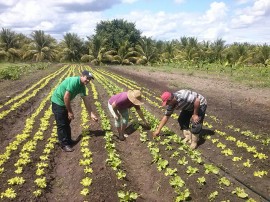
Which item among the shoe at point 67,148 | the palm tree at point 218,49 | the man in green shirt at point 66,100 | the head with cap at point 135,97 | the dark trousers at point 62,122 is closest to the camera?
the man in green shirt at point 66,100

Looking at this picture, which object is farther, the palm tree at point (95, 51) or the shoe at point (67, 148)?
the palm tree at point (95, 51)

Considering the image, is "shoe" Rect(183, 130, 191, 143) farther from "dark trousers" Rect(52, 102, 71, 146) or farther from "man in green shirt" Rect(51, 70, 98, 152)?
"dark trousers" Rect(52, 102, 71, 146)

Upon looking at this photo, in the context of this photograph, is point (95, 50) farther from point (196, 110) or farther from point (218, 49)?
point (196, 110)

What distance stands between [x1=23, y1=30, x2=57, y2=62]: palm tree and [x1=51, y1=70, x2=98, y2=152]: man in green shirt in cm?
3703

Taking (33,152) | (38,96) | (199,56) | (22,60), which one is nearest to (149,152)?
(33,152)

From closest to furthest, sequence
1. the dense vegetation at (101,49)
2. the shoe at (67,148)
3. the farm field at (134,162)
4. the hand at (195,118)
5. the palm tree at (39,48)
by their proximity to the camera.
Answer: the farm field at (134,162) → the hand at (195,118) → the shoe at (67,148) → the dense vegetation at (101,49) → the palm tree at (39,48)

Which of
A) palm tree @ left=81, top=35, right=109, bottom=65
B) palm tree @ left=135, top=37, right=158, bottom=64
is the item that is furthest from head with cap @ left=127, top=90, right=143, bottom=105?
palm tree @ left=81, top=35, right=109, bottom=65

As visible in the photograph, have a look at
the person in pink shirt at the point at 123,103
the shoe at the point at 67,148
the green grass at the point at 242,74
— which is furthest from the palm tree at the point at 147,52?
the shoe at the point at 67,148

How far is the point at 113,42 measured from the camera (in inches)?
1811

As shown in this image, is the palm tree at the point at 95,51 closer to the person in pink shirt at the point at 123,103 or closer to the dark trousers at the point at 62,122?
the person in pink shirt at the point at 123,103

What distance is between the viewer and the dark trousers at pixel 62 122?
718cm

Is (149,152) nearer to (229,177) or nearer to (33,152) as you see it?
(229,177)

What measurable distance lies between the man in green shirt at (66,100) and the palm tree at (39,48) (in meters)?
37.0

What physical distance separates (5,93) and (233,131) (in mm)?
11226
